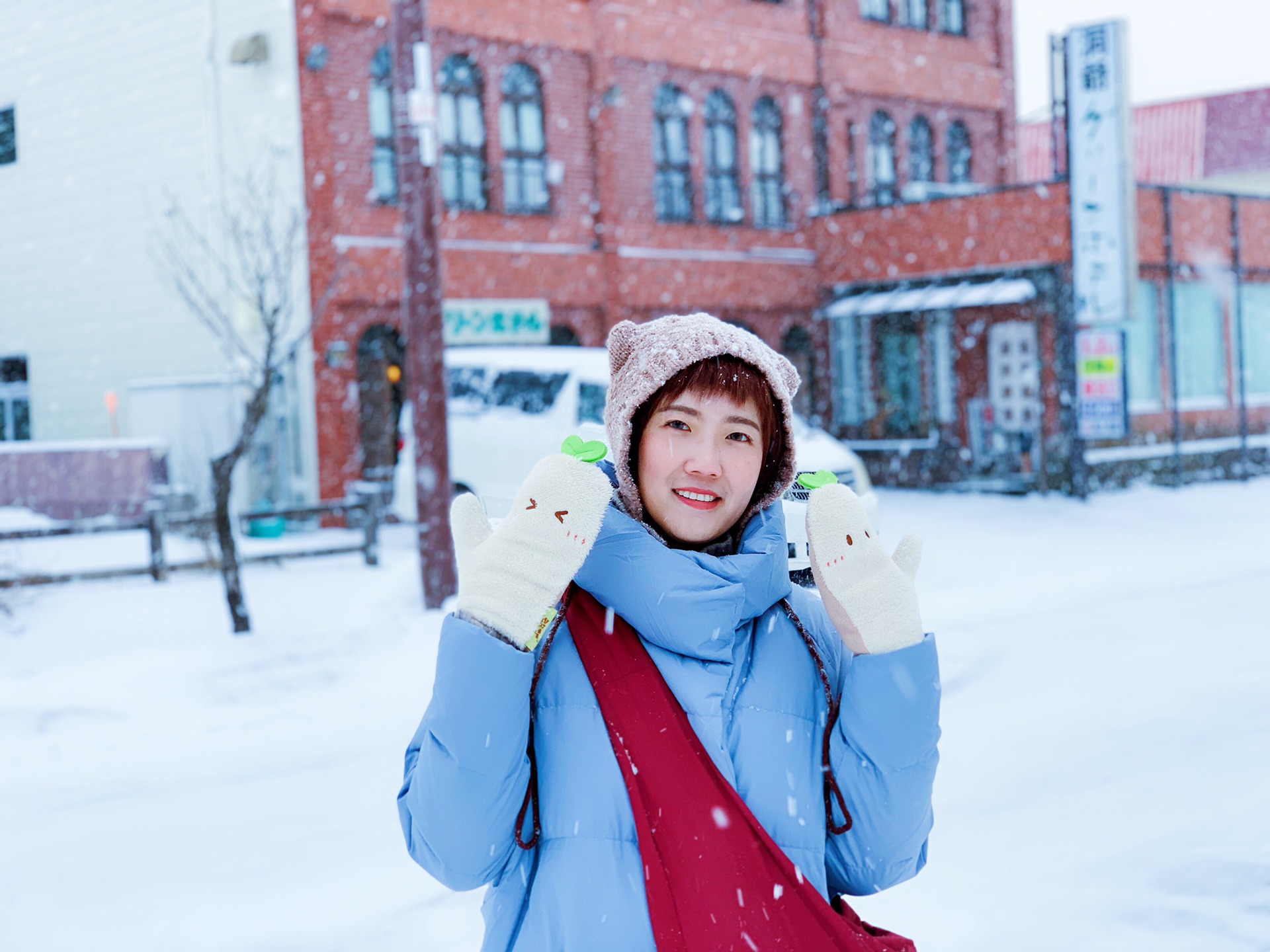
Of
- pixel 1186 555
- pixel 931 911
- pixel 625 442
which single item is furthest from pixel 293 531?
pixel 625 442

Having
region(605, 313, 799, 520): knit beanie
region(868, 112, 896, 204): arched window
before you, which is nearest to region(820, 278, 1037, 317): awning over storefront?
region(868, 112, 896, 204): arched window

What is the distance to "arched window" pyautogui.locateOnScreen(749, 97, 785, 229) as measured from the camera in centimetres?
2191

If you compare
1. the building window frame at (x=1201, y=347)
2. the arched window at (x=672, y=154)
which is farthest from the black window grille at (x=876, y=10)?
the building window frame at (x=1201, y=347)

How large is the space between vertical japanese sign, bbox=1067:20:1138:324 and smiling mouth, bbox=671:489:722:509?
16.1 meters

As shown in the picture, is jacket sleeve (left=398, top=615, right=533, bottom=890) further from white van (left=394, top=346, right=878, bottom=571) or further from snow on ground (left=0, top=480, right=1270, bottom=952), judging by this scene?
white van (left=394, top=346, right=878, bottom=571)

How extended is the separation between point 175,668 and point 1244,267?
2105cm

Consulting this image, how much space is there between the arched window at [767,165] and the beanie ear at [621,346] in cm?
2018

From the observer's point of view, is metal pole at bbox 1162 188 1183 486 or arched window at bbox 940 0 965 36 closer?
metal pole at bbox 1162 188 1183 486

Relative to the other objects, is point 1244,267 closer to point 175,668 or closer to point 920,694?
point 175,668

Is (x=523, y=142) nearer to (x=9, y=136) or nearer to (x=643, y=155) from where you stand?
(x=643, y=155)

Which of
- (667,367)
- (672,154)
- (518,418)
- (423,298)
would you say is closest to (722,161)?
(672,154)

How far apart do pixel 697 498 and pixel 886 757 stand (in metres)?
0.49

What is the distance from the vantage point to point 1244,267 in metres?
22.9

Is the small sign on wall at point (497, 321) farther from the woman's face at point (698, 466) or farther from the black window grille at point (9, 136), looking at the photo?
the woman's face at point (698, 466)
